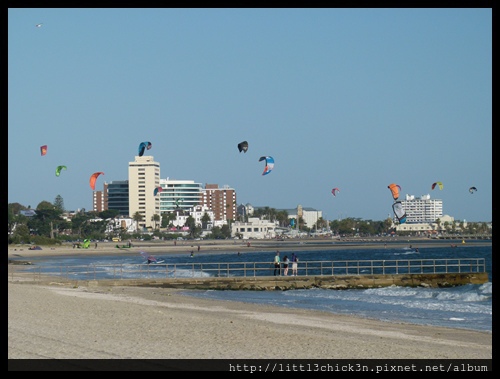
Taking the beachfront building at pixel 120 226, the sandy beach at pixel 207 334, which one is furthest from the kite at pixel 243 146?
the beachfront building at pixel 120 226

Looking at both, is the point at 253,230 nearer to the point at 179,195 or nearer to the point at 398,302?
the point at 179,195

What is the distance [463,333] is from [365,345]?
3.49m

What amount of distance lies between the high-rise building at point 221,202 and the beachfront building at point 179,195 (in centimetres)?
209

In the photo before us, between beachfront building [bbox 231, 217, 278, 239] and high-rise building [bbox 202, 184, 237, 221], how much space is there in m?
11.7

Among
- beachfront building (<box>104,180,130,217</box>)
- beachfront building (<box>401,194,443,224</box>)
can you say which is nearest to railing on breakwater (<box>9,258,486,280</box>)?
beachfront building (<box>104,180,130,217</box>)

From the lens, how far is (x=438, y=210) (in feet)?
517

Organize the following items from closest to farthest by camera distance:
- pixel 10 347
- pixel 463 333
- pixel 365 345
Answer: pixel 10 347
pixel 365 345
pixel 463 333

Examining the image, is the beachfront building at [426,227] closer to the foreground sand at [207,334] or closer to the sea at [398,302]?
the sea at [398,302]

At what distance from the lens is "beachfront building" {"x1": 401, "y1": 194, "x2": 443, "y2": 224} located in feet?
495

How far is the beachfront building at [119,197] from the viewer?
439ft

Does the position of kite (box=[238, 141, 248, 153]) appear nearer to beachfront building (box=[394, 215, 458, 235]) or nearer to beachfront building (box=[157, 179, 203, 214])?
beachfront building (box=[157, 179, 203, 214])

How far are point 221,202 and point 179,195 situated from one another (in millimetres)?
12444
